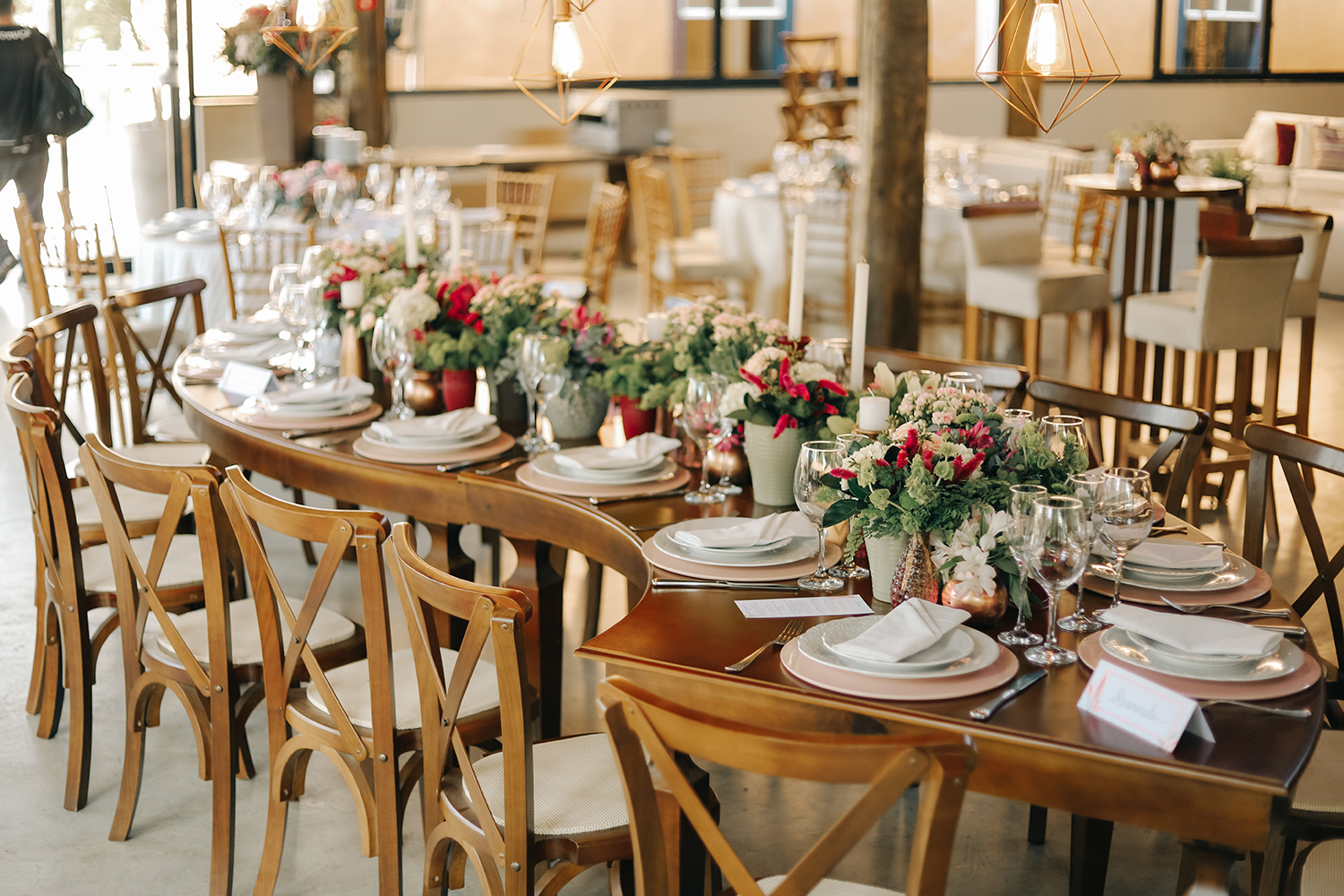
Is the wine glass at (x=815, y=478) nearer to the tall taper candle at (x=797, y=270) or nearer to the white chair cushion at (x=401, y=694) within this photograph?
the tall taper candle at (x=797, y=270)

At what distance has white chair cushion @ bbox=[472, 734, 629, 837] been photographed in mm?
1892

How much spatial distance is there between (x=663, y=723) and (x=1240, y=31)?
12.8m

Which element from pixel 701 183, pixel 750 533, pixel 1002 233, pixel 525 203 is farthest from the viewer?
pixel 701 183

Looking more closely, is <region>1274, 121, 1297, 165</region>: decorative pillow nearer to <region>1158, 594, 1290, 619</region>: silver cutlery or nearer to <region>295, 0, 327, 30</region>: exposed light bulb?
<region>295, 0, 327, 30</region>: exposed light bulb

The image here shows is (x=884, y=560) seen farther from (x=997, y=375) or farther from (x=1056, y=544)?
(x=997, y=375)

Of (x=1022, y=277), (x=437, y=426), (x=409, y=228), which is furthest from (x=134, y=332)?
(x=1022, y=277)

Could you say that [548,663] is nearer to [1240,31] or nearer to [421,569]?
[421,569]

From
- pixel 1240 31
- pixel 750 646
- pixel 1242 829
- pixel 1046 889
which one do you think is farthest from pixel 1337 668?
pixel 1240 31

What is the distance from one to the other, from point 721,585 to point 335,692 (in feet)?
2.49

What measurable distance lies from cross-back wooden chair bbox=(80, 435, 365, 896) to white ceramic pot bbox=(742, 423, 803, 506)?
89 centimetres

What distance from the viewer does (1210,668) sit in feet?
5.48

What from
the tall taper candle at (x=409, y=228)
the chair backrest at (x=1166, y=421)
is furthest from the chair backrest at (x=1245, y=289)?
the tall taper candle at (x=409, y=228)

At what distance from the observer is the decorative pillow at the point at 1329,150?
33.0ft

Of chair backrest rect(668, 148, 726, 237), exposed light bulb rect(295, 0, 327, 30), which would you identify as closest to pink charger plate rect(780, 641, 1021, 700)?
exposed light bulb rect(295, 0, 327, 30)
